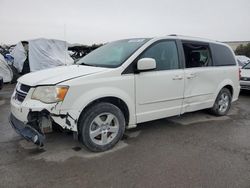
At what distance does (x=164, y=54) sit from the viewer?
4.18 meters

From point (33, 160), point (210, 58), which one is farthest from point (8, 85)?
point (210, 58)

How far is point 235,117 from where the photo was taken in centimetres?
559

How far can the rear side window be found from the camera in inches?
203

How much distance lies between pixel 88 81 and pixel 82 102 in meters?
0.31

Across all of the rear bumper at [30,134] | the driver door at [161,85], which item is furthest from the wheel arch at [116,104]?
the rear bumper at [30,134]

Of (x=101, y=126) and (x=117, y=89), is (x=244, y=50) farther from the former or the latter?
(x=101, y=126)

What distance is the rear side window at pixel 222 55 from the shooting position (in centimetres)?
517

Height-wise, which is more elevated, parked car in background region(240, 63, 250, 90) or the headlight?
the headlight

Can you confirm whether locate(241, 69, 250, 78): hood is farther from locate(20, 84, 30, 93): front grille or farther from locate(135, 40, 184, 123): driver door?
locate(20, 84, 30, 93): front grille

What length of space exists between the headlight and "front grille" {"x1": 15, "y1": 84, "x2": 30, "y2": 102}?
24 cm

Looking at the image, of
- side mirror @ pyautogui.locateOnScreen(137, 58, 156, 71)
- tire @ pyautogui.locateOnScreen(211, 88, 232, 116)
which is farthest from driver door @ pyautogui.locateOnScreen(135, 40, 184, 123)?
tire @ pyautogui.locateOnScreen(211, 88, 232, 116)

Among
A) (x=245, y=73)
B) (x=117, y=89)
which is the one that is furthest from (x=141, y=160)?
(x=245, y=73)

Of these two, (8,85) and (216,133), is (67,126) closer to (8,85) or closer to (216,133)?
(216,133)

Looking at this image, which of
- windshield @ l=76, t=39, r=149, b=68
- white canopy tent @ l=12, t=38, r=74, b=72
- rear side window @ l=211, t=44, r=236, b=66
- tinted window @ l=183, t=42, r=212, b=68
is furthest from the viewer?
white canopy tent @ l=12, t=38, r=74, b=72
